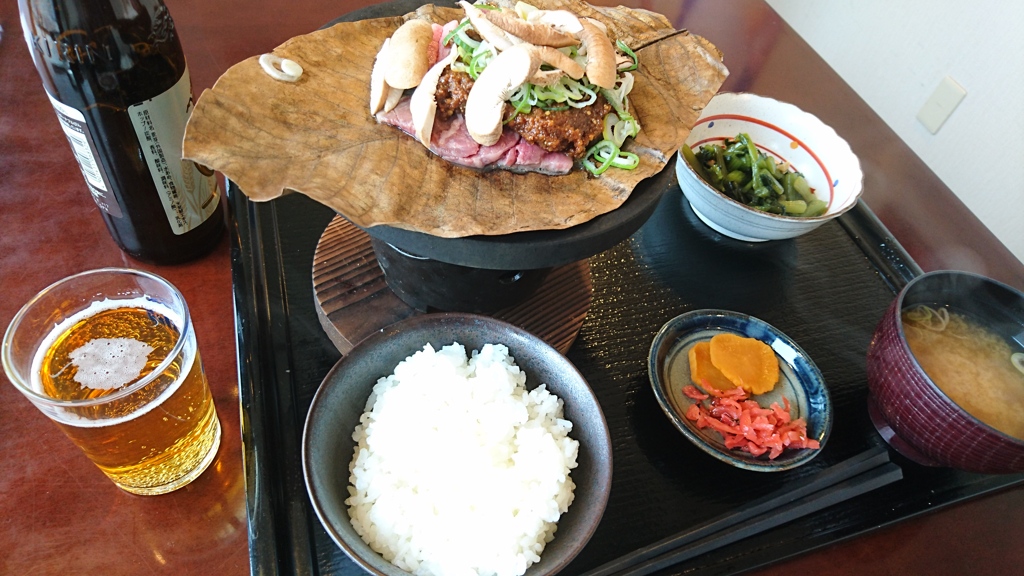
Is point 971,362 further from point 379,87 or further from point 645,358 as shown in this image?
point 379,87

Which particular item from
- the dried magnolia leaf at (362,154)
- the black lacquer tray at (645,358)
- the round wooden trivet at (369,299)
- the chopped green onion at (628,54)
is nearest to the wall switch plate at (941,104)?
the black lacquer tray at (645,358)

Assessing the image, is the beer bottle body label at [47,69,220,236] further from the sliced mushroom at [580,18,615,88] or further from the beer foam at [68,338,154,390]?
the sliced mushroom at [580,18,615,88]

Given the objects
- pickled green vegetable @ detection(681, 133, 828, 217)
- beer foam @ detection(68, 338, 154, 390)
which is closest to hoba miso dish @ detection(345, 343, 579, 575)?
beer foam @ detection(68, 338, 154, 390)

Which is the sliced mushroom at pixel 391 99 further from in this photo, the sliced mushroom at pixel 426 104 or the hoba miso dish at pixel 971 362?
the hoba miso dish at pixel 971 362

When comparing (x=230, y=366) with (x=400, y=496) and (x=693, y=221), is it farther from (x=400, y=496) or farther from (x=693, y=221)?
(x=693, y=221)

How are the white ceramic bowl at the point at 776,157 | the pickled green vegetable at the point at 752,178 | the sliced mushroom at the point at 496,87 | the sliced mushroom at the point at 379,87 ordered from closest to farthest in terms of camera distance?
the sliced mushroom at the point at 496,87 < the sliced mushroom at the point at 379,87 < the white ceramic bowl at the point at 776,157 < the pickled green vegetable at the point at 752,178

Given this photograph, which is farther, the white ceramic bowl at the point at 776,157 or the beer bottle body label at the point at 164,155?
the white ceramic bowl at the point at 776,157
